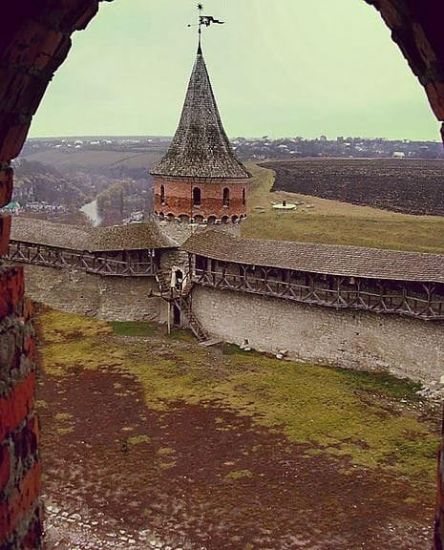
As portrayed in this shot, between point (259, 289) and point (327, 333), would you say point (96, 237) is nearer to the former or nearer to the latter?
point (259, 289)

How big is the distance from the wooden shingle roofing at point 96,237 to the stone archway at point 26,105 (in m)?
20.4

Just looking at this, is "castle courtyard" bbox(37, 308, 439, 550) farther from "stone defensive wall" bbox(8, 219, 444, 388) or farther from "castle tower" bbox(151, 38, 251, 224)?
"castle tower" bbox(151, 38, 251, 224)

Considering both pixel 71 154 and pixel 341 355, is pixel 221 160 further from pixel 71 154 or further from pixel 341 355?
pixel 71 154

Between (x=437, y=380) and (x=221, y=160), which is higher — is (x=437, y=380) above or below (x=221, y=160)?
below

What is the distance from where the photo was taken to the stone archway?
2244 mm

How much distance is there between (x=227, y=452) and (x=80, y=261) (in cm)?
1245

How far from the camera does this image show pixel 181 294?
22.4 metres

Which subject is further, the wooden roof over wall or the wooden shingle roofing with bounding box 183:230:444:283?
the wooden roof over wall

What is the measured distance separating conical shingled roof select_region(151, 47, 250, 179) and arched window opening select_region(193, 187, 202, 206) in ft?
1.75

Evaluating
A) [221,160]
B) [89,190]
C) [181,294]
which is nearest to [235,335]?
[181,294]

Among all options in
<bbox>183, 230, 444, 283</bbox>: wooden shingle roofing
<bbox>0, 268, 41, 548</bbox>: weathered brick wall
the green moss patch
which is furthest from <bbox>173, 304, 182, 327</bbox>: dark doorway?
<bbox>0, 268, 41, 548</bbox>: weathered brick wall

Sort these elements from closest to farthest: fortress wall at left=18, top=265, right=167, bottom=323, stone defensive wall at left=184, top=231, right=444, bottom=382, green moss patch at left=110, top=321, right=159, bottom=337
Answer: stone defensive wall at left=184, top=231, right=444, bottom=382, green moss patch at left=110, top=321, right=159, bottom=337, fortress wall at left=18, top=265, right=167, bottom=323

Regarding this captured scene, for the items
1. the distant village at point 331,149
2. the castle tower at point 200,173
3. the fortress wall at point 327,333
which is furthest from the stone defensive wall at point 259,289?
the distant village at point 331,149

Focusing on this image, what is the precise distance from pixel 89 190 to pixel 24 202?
25.6 meters
